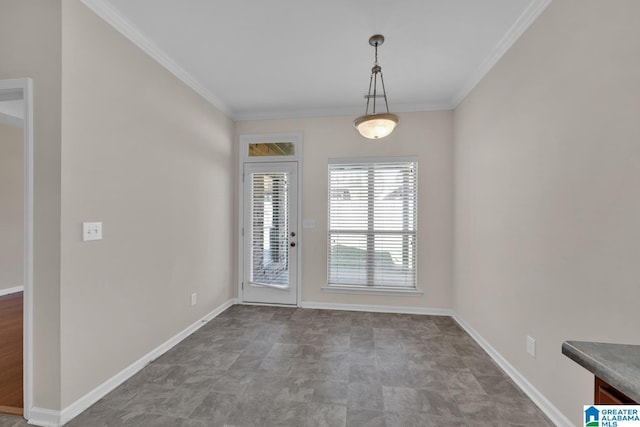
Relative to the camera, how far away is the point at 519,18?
7.07ft

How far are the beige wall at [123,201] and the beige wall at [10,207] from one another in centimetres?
374

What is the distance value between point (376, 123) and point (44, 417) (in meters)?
3.14

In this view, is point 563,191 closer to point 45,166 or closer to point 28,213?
point 45,166

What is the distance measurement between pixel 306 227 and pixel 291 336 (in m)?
1.52

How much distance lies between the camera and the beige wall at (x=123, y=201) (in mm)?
1859

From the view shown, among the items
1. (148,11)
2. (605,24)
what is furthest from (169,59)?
(605,24)

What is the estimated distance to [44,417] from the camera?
1.80 meters

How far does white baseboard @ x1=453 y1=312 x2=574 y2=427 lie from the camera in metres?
1.80

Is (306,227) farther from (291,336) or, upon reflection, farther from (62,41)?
(62,41)

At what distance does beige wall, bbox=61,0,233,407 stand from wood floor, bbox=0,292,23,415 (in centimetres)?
52

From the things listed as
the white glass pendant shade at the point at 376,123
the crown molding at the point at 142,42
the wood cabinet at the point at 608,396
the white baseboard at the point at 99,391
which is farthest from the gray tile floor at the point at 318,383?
the crown molding at the point at 142,42

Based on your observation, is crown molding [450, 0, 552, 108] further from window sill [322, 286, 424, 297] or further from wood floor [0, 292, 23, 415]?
wood floor [0, 292, 23, 415]

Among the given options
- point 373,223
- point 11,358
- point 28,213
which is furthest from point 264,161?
point 11,358

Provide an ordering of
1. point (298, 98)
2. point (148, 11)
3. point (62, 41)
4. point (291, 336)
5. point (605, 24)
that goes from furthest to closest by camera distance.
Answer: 1. point (298, 98)
2. point (291, 336)
3. point (148, 11)
4. point (62, 41)
5. point (605, 24)
